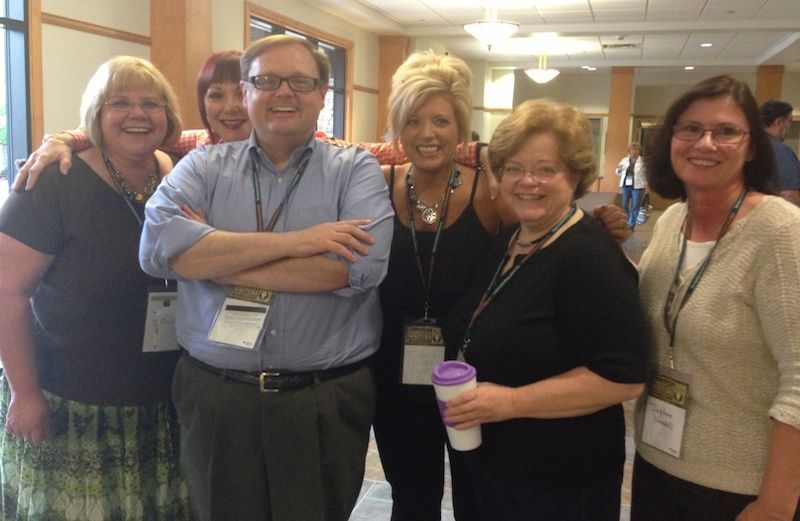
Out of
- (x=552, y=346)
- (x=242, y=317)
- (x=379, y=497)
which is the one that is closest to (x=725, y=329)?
(x=552, y=346)

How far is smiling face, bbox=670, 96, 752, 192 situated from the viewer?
4.66ft

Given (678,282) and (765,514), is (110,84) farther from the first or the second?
(765,514)

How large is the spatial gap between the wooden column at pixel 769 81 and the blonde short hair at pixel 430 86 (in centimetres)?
1541

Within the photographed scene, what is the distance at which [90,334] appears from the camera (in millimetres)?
1869

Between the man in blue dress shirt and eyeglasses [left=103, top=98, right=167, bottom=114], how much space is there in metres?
0.36

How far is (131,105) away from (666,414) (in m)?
1.63

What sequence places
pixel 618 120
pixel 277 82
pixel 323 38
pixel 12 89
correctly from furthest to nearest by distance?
1. pixel 618 120
2. pixel 323 38
3. pixel 12 89
4. pixel 277 82

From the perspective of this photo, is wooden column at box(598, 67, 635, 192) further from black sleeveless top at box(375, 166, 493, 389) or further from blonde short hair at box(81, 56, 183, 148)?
blonde short hair at box(81, 56, 183, 148)

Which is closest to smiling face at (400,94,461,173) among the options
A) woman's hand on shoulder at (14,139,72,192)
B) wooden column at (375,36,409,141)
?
woman's hand on shoulder at (14,139,72,192)

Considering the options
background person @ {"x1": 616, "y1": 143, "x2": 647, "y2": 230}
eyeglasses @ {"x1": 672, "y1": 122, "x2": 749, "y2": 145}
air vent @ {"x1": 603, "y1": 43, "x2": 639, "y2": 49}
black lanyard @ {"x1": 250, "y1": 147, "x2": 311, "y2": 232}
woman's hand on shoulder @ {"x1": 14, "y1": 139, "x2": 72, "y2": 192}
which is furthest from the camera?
background person @ {"x1": 616, "y1": 143, "x2": 647, "y2": 230}

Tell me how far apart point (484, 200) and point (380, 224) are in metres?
0.44

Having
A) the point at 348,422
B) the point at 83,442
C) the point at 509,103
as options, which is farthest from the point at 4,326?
the point at 509,103

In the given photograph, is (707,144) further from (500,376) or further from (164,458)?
(164,458)

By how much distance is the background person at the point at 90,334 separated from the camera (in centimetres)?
183
